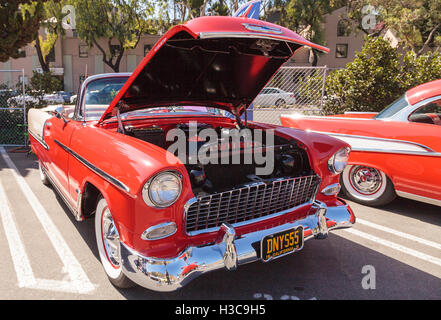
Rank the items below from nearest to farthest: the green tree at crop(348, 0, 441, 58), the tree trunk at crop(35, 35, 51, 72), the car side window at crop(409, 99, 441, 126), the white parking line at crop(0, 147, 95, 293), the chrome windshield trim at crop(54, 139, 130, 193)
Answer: the chrome windshield trim at crop(54, 139, 130, 193) → the white parking line at crop(0, 147, 95, 293) → the car side window at crop(409, 99, 441, 126) → the green tree at crop(348, 0, 441, 58) → the tree trunk at crop(35, 35, 51, 72)

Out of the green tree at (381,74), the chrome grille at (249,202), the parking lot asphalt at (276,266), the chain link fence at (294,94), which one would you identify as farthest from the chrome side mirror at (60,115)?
the green tree at (381,74)

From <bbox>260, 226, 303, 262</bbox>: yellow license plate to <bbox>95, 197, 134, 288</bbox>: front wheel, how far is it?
92 centimetres

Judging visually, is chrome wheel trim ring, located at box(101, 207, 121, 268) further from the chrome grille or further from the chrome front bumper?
the chrome grille

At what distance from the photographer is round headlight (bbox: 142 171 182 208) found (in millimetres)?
1980

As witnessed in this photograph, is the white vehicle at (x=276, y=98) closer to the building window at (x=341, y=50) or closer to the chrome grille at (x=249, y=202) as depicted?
the chrome grille at (x=249, y=202)

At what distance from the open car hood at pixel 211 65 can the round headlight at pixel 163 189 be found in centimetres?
89

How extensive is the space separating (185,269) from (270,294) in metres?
0.75

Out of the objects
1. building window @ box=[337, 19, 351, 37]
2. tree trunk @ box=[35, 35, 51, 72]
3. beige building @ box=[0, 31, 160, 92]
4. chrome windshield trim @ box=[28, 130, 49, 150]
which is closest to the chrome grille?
chrome windshield trim @ box=[28, 130, 49, 150]

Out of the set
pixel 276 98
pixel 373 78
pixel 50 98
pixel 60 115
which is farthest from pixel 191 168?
pixel 50 98

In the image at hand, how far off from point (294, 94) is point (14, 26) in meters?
6.83

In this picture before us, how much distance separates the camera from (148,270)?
1973 millimetres

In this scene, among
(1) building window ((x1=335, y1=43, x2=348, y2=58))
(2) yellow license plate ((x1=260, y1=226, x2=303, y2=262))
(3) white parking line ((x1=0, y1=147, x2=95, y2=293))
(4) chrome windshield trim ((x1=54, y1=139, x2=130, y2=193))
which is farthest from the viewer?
(1) building window ((x1=335, y1=43, x2=348, y2=58))

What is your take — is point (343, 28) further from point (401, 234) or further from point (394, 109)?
point (401, 234)

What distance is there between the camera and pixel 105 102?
11.3ft
